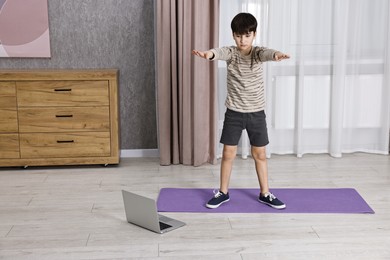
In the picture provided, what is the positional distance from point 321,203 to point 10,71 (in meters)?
2.36

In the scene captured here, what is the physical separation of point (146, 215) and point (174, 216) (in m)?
0.28

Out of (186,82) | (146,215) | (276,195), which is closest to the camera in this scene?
(146,215)

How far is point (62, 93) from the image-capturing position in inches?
154

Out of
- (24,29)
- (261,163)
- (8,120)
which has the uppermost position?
(24,29)

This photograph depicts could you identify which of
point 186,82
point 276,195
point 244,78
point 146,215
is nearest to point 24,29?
point 186,82

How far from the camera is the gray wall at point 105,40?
4.20 m

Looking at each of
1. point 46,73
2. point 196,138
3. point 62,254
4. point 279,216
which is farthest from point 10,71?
point 279,216

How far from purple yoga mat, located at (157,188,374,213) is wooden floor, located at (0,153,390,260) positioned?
7cm

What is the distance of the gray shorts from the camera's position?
316 cm

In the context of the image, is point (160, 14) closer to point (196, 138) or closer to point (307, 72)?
point (196, 138)

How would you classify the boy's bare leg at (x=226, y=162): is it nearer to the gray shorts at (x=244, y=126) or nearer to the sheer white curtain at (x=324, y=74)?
the gray shorts at (x=244, y=126)

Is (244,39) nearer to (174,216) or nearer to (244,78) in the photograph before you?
(244,78)

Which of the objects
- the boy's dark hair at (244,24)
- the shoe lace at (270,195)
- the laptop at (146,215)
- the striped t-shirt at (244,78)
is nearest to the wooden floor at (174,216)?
the laptop at (146,215)

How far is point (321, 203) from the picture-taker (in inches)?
128
